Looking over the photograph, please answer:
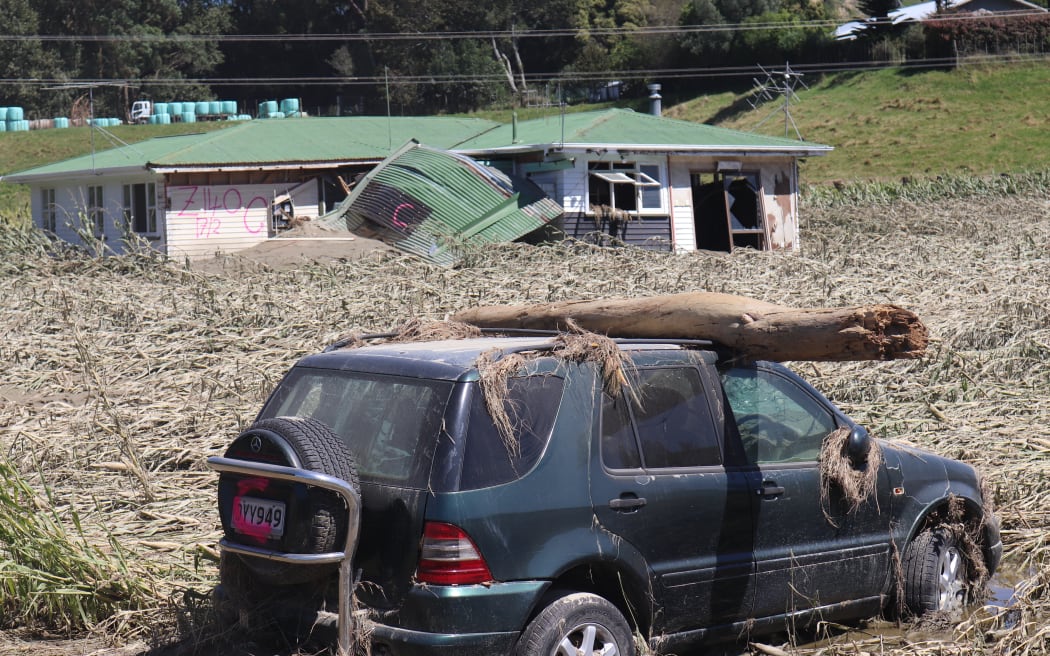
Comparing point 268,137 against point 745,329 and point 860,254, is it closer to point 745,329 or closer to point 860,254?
point 860,254

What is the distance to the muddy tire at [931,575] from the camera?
6273 mm

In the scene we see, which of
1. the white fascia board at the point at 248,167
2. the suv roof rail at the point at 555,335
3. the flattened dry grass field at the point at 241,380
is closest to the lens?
the suv roof rail at the point at 555,335

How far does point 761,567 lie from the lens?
5.64 meters

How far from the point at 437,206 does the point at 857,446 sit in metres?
21.4

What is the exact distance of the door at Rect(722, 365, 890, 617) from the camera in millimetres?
5707

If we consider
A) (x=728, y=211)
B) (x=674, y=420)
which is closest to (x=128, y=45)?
(x=728, y=211)

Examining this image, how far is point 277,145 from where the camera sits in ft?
105

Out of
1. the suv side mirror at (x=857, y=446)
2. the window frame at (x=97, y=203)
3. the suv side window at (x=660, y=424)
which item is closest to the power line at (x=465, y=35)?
the window frame at (x=97, y=203)

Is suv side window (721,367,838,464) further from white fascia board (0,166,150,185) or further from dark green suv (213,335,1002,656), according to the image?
white fascia board (0,166,150,185)

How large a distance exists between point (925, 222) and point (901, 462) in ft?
87.6

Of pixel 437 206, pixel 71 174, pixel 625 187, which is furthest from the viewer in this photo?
pixel 71 174

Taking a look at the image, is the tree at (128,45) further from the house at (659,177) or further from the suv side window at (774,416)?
the suv side window at (774,416)

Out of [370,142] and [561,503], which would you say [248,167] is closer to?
[370,142]

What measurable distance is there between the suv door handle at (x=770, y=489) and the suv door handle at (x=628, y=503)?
2.56 feet
